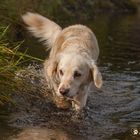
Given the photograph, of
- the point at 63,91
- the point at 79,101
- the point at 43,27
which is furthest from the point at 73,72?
the point at 43,27

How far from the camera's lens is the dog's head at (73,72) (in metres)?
6.97

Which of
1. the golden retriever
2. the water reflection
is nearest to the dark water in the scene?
the water reflection

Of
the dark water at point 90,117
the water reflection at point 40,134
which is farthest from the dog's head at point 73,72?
the water reflection at point 40,134

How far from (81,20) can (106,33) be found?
3251 millimetres

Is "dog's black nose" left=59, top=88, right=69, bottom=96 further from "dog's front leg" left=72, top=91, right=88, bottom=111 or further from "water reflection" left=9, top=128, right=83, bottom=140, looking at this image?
"dog's front leg" left=72, top=91, right=88, bottom=111

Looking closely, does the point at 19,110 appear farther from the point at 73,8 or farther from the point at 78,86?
the point at 73,8

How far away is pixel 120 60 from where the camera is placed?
1227 cm

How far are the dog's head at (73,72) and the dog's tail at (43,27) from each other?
2161 millimetres

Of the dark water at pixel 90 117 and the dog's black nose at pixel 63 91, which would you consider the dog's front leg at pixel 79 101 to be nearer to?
the dark water at pixel 90 117

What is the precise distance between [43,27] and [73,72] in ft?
8.84

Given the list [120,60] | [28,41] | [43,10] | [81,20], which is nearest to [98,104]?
[120,60]

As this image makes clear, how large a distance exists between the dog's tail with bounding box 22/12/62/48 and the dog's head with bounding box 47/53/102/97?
7.09ft

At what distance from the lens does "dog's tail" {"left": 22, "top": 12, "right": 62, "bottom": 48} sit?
9.53 meters

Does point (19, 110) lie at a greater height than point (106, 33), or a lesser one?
lesser
